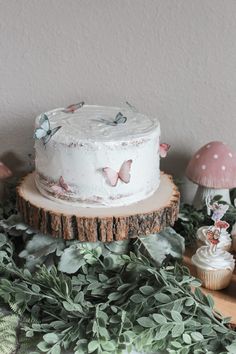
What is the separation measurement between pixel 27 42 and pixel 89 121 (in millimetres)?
204

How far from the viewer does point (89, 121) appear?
0.85m

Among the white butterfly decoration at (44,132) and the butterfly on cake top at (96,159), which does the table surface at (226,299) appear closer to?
the butterfly on cake top at (96,159)

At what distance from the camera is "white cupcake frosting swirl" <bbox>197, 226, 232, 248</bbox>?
831 mm

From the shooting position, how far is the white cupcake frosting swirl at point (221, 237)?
831 mm

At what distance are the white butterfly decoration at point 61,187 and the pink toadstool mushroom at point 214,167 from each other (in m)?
0.24

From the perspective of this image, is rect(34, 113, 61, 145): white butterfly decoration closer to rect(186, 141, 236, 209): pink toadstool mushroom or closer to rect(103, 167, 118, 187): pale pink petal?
rect(103, 167, 118, 187): pale pink petal

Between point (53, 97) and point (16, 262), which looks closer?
point (16, 262)

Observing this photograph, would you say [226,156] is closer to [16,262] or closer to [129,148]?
[129,148]

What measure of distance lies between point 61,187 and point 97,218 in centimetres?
7

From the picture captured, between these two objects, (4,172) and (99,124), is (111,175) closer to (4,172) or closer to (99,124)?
(99,124)

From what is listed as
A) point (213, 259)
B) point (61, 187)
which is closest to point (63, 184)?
point (61, 187)

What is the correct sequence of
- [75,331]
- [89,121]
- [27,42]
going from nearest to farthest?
[75,331], [89,121], [27,42]

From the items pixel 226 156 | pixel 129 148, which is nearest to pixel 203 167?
pixel 226 156

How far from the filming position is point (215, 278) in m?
0.81
